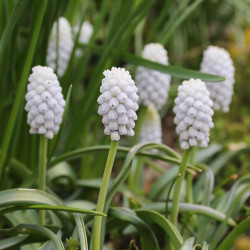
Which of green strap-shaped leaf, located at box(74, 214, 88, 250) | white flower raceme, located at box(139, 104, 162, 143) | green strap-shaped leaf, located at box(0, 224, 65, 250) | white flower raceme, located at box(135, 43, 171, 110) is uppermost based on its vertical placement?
white flower raceme, located at box(135, 43, 171, 110)

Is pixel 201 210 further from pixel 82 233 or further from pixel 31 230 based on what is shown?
pixel 31 230

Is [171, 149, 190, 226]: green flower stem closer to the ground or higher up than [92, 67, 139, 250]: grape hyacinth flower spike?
closer to the ground

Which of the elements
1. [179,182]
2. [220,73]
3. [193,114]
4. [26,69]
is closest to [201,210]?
[179,182]

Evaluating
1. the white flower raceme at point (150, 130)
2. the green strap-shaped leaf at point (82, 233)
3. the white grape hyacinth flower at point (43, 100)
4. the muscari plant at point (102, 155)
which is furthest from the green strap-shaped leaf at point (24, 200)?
the white flower raceme at point (150, 130)

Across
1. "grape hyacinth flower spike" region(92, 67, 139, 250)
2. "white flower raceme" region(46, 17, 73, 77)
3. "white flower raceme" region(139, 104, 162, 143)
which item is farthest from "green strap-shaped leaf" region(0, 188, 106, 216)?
"white flower raceme" region(139, 104, 162, 143)

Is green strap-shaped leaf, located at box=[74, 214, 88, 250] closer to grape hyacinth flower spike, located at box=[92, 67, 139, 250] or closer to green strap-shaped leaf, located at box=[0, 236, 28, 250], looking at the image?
green strap-shaped leaf, located at box=[0, 236, 28, 250]

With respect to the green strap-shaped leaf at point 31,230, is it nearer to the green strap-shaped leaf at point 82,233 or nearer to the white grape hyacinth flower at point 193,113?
the green strap-shaped leaf at point 82,233
